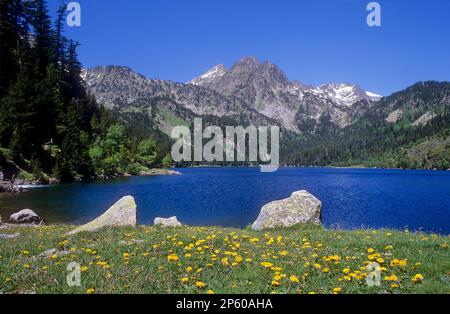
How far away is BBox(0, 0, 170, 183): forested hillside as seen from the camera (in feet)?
229

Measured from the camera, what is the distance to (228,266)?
1002cm

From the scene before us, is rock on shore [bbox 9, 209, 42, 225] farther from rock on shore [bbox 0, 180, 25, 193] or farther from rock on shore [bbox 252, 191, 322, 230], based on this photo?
rock on shore [bbox 0, 180, 25, 193]

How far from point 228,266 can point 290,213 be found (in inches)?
455

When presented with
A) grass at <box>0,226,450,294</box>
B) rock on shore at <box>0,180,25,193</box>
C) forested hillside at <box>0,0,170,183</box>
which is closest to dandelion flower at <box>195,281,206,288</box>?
grass at <box>0,226,450,294</box>

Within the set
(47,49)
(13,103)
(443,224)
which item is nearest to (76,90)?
(47,49)

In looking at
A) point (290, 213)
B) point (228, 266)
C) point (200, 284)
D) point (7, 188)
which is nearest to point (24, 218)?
point (290, 213)

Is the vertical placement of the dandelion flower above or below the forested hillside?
below

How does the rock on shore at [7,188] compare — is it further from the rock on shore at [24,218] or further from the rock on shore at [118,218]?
the rock on shore at [118,218]

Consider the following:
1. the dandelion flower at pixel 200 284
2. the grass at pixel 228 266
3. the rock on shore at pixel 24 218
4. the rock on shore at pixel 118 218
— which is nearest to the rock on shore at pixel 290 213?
the grass at pixel 228 266

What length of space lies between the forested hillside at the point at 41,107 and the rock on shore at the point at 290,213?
63.2 meters

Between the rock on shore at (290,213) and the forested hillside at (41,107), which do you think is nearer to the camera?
the rock on shore at (290,213)

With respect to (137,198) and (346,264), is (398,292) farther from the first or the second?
(137,198)

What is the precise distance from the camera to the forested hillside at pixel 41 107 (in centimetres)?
6975

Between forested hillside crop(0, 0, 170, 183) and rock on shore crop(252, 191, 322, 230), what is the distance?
63.2 meters
